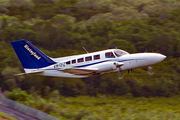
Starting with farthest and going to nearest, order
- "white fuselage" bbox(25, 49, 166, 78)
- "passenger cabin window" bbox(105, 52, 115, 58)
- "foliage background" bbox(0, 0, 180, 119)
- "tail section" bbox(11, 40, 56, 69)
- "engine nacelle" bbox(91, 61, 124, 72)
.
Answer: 1. "foliage background" bbox(0, 0, 180, 119)
2. "tail section" bbox(11, 40, 56, 69)
3. "passenger cabin window" bbox(105, 52, 115, 58)
4. "white fuselage" bbox(25, 49, 166, 78)
5. "engine nacelle" bbox(91, 61, 124, 72)

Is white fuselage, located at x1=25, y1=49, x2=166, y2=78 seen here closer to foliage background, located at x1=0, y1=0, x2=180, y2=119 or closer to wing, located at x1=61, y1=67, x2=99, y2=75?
wing, located at x1=61, y1=67, x2=99, y2=75

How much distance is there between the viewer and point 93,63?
22.8m

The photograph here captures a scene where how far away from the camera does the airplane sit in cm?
2228

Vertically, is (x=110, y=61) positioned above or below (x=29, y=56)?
below

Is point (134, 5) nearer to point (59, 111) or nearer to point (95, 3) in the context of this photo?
point (95, 3)

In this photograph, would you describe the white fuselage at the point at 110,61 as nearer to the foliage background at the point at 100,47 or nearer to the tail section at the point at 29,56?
the tail section at the point at 29,56

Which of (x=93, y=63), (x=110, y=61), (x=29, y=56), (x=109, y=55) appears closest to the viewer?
(x=110, y=61)

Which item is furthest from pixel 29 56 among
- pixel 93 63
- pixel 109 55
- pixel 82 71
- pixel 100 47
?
pixel 100 47

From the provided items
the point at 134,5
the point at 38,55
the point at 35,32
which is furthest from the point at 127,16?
the point at 38,55

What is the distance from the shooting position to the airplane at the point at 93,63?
2228cm

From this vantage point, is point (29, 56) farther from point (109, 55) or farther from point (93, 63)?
point (109, 55)

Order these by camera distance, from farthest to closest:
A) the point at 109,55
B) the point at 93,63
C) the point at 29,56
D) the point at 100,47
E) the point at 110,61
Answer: the point at 100,47
the point at 29,56
the point at 93,63
the point at 109,55
the point at 110,61

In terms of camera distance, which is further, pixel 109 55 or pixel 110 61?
pixel 109 55

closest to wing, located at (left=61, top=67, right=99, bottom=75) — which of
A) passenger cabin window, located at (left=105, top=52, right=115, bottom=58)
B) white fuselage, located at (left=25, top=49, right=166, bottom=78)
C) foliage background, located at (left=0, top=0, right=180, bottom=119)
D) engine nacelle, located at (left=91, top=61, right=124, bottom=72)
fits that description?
white fuselage, located at (left=25, top=49, right=166, bottom=78)
